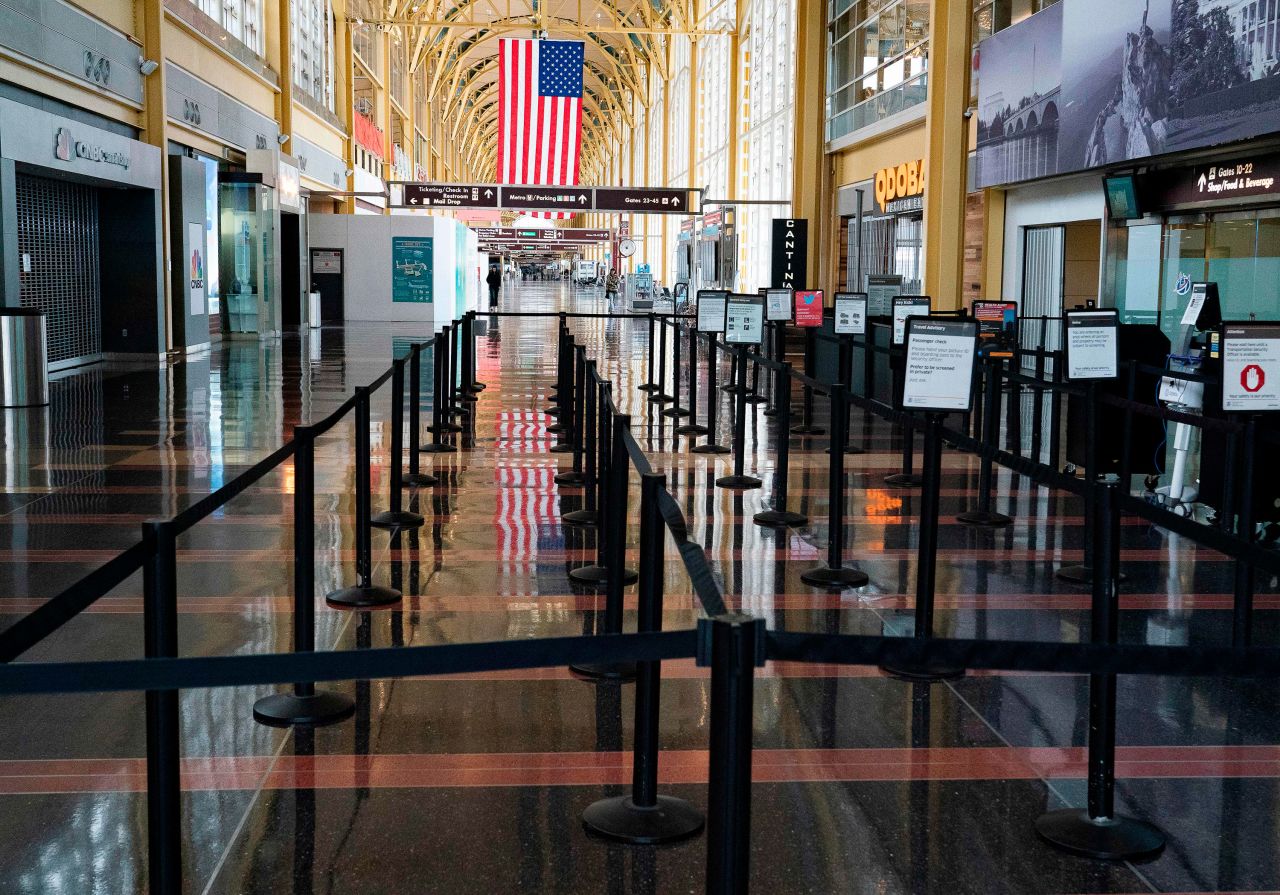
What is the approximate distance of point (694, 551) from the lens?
3.35 m

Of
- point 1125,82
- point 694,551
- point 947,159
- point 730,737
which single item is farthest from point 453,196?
point 730,737

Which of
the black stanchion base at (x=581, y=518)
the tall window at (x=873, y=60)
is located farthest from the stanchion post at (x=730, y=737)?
the tall window at (x=873, y=60)

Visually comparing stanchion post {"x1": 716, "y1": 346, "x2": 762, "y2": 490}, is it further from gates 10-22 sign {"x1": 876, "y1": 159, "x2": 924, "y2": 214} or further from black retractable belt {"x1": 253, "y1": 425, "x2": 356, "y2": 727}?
gates 10-22 sign {"x1": 876, "y1": 159, "x2": 924, "y2": 214}

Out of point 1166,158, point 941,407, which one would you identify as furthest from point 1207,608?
point 1166,158

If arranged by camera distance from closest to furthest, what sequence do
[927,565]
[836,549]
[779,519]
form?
[927,565] → [836,549] → [779,519]

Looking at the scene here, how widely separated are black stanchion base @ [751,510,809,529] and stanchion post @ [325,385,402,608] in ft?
9.69

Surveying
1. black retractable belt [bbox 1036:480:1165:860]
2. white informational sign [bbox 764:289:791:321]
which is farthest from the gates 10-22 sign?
black retractable belt [bbox 1036:480:1165:860]

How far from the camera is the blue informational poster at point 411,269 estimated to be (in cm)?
3828

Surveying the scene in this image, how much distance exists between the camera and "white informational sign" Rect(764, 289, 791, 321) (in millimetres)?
18125

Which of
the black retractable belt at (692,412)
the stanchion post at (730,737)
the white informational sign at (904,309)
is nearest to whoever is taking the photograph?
the stanchion post at (730,737)

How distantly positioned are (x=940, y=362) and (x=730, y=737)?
4.44m

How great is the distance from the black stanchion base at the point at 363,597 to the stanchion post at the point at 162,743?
10.8 ft

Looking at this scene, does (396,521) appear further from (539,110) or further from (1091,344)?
(539,110)

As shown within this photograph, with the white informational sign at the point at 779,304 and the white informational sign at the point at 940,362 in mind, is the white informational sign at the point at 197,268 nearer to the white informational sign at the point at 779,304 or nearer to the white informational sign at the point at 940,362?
the white informational sign at the point at 779,304
